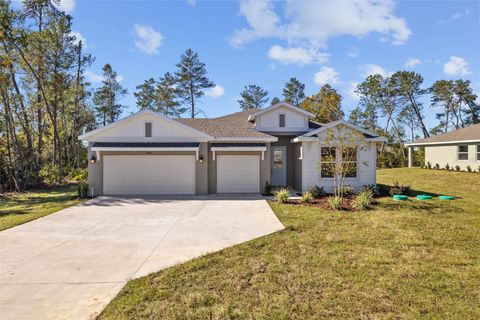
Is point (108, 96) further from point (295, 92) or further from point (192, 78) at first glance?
point (295, 92)

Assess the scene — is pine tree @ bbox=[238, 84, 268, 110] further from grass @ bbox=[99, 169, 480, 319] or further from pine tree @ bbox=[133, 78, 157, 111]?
grass @ bbox=[99, 169, 480, 319]

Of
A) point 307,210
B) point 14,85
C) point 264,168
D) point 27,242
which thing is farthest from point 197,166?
point 14,85

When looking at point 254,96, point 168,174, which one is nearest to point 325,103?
point 254,96

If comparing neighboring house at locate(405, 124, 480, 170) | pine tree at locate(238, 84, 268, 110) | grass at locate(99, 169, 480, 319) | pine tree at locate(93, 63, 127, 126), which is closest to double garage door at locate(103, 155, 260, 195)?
grass at locate(99, 169, 480, 319)

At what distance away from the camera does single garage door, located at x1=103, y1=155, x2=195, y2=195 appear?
14.7 metres

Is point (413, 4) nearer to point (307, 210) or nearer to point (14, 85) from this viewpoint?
point (307, 210)

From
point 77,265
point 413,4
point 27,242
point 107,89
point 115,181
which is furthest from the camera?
point 107,89

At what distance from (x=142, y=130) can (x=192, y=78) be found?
2506 cm

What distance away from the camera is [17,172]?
59.0 ft

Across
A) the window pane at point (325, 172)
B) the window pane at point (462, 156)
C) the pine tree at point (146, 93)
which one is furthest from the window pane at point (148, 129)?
the pine tree at point (146, 93)

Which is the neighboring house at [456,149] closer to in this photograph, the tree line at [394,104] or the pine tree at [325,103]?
the tree line at [394,104]

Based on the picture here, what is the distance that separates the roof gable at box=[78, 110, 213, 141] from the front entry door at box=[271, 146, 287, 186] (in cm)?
442

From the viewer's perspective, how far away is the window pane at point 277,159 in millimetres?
16891

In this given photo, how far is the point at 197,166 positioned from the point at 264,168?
3.74 metres
